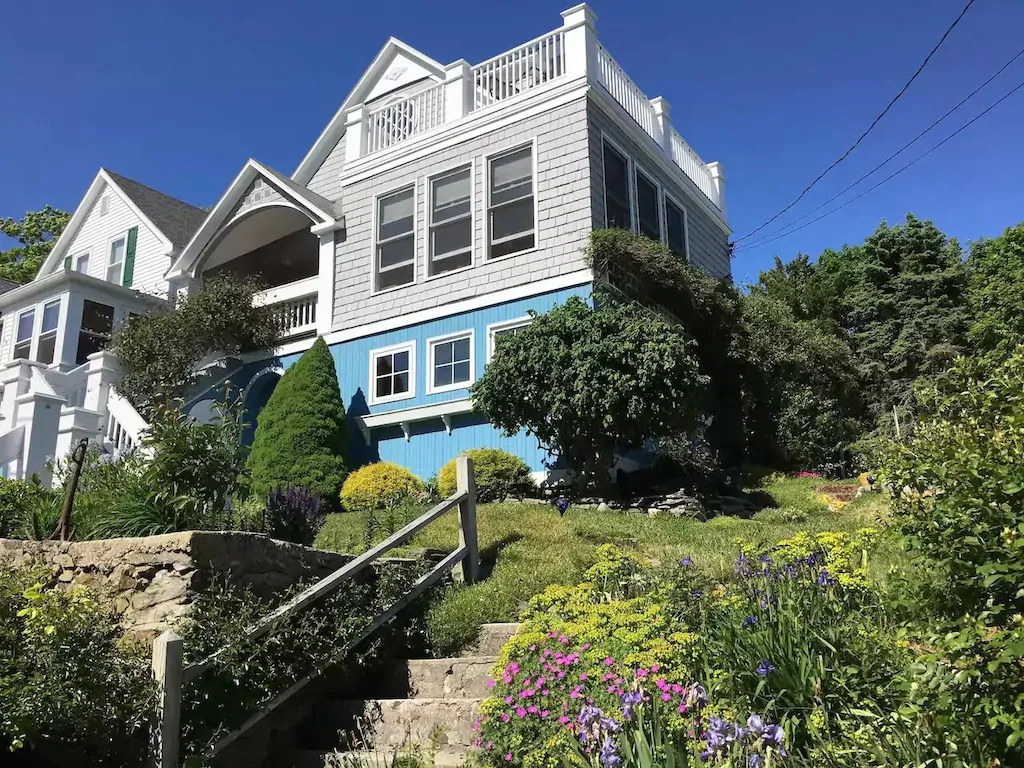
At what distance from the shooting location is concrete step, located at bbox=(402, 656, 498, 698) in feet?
17.4

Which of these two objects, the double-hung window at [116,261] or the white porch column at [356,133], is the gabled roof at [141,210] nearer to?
the double-hung window at [116,261]

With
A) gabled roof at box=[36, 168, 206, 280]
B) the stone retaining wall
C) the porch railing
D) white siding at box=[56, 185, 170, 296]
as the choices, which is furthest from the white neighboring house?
the stone retaining wall

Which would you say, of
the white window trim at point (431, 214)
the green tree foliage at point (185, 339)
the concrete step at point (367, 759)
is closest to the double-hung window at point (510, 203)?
the white window trim at point (431, 214)

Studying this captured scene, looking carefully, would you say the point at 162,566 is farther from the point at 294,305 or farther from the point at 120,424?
the point at 294,305

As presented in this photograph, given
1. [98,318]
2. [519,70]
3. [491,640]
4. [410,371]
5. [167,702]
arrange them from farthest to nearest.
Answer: [98,318] < [519,70] < [410,371] < [491,640] < [167,702]

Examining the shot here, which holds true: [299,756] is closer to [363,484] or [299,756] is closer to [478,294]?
[363,484]

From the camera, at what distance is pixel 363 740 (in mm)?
4988

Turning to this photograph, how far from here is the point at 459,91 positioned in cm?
1485

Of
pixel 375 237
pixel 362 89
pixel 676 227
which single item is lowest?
pixel 375 237

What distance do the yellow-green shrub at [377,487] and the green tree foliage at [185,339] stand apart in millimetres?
5226

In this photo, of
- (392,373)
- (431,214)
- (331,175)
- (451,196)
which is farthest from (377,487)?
(331,175)

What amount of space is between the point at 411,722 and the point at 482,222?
10.3 meters

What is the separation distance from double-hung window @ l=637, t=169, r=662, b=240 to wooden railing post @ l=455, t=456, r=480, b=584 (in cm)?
897

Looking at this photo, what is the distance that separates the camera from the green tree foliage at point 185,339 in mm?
15578
